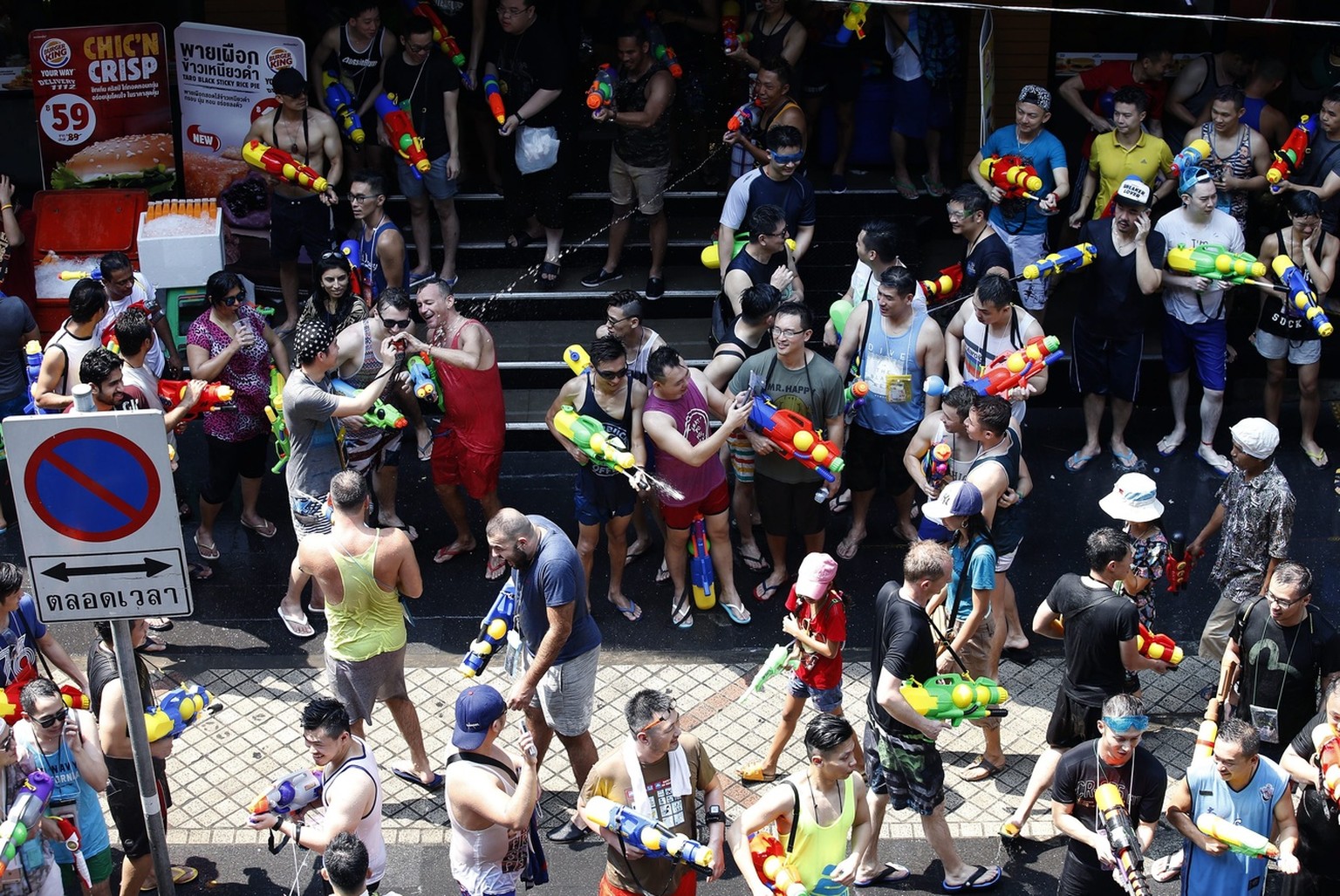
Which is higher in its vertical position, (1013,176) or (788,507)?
(1013,176)

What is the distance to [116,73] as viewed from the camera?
11.9 m

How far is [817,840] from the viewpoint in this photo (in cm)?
609

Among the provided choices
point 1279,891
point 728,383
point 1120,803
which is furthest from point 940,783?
point 728,383

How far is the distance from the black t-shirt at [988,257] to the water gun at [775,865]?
4930mm

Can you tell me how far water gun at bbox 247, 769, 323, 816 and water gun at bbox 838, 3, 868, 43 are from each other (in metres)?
7.05

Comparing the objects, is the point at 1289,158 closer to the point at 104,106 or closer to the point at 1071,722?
the point at 1071,722

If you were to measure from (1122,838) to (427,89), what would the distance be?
7451mm

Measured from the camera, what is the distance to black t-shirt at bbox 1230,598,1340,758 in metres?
7.13

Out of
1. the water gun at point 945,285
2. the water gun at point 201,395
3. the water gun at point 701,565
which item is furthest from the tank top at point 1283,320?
the water gun at point 201,395

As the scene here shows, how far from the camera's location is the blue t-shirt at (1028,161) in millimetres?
10867

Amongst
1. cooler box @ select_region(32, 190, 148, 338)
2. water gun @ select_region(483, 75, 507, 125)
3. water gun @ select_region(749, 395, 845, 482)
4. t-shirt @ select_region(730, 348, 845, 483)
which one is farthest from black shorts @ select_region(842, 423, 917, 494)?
cooler box @ select_region(32, 190, 148, 338)

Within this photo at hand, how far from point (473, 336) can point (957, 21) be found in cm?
526

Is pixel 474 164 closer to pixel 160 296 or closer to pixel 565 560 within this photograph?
pixel 160 296

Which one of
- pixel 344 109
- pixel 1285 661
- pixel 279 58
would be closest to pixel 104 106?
pixel 279 58
